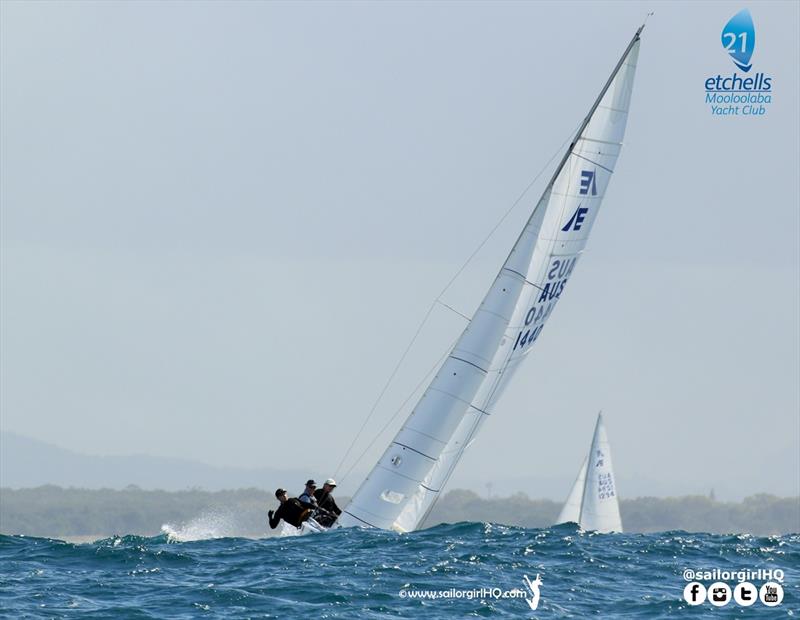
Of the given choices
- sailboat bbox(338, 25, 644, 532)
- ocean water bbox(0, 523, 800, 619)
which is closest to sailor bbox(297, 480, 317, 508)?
sailboat bbox(338, 25, 644, 532)

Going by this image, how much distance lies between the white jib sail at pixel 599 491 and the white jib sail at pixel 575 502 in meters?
0.38

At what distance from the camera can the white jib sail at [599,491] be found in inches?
2373

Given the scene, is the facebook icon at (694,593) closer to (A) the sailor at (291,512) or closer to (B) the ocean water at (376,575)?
(B) the ocean water at (376,575)

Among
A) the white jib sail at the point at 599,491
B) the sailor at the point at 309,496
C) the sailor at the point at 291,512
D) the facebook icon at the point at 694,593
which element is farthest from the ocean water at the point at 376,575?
the white jib sail at the point at 599,491

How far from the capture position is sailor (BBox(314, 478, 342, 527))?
119ft

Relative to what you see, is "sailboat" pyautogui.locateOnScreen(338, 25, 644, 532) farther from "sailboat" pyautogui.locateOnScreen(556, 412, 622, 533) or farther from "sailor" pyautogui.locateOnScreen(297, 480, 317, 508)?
"sailboat" pyautogui.locateOnScreen(556, 412, 622, 533)

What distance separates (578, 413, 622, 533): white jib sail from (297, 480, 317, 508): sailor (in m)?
24.4

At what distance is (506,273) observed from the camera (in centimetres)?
3622

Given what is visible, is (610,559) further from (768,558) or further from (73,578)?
(73,578)

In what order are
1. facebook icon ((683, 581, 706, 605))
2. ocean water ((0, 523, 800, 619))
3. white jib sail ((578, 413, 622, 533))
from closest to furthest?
ocean water ((0, 523, 800, 619)) → facebook icon ((683, 581, 706, 605)) → white jib sail ((578, 413, 622, 533))

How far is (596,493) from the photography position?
201ft

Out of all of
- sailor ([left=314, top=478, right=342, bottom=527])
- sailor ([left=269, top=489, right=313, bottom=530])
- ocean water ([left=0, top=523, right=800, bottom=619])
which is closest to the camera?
ocean water ([left=0, top=523, right=800, bottom=619])

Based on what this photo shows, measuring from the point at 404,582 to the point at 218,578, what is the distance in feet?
9.96

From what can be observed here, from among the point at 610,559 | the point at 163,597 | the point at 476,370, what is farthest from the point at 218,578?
the point at 476,370
